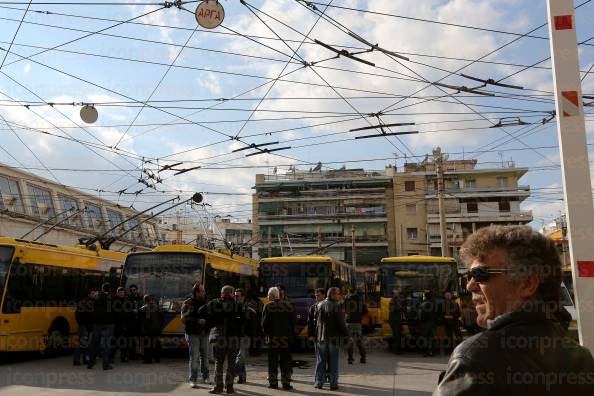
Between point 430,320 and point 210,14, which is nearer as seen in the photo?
point 210,14

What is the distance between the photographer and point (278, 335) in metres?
9.99

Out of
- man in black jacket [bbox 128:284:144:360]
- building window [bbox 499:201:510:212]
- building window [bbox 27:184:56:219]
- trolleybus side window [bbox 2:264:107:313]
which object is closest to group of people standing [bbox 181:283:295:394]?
man in black jacket [bbox 128:284:144:360]

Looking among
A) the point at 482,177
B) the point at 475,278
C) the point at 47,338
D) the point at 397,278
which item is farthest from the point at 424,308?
the point at 482,177

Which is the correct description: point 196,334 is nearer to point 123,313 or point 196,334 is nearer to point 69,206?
point 123,313

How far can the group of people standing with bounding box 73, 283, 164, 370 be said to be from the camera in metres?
12.5

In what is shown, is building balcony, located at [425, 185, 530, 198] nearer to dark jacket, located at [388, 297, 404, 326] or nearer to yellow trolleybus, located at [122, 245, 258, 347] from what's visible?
dark jacket, located at [388, 297, 404, 326]

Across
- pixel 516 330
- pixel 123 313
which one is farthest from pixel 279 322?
pixel 516 330

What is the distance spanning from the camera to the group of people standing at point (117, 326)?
12539 millimetres

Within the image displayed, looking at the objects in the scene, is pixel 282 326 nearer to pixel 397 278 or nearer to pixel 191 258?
pixel 191 258

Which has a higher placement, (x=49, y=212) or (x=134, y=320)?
(x=49, y=212)

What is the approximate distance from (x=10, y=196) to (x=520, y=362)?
28.8 meters

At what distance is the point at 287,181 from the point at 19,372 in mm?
59227

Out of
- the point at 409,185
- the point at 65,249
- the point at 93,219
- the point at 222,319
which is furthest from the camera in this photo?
the point at 409,185

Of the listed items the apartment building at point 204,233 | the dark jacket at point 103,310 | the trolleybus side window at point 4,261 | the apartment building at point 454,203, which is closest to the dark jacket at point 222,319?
the dark jacket at point 103,310
